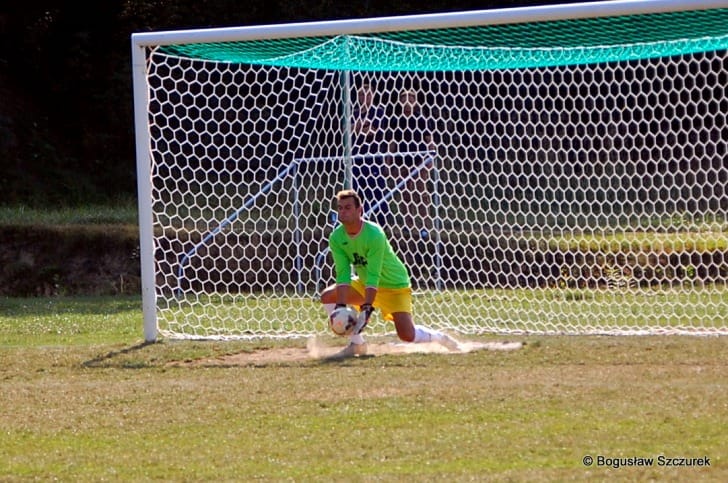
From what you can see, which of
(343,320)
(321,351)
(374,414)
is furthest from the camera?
(321,351)

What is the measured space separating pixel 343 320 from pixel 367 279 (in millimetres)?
434

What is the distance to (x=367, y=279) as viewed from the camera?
31.4 ft

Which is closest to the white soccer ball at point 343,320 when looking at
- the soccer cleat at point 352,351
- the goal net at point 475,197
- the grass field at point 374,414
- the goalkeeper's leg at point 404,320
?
the soccer cleat at point 352,351

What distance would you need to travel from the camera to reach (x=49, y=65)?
1003 inches

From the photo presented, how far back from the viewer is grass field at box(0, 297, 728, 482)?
5.95 meters

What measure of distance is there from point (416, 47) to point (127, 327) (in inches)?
148

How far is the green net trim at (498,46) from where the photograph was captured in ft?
34.8

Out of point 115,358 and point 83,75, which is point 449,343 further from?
point 83,75

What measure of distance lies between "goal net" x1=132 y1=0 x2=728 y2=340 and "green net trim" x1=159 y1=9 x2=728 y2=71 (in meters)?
0.02

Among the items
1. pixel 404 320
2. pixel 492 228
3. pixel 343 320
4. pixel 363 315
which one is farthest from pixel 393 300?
pixel 492 228

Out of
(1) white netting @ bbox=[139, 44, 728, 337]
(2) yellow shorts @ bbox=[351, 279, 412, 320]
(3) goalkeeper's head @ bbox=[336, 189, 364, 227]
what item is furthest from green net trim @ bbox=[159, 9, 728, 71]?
(2) yellow shorts @ bbox=[351, 279, 412, 320]

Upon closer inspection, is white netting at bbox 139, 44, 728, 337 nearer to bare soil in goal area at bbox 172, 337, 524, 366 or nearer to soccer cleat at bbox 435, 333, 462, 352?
bare soil in goal area at bbox 172, 337, 524, 366

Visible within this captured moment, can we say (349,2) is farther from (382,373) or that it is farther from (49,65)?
(382,373)

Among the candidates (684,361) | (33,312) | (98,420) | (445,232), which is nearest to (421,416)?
(98,420)
